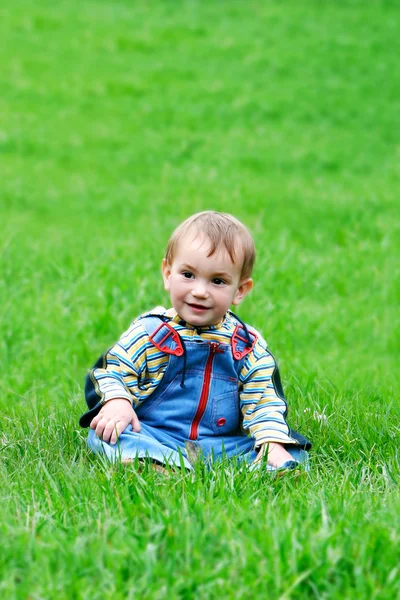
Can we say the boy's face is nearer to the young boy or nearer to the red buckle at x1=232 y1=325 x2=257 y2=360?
the young boy

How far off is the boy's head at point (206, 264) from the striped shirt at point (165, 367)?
0.32 feet

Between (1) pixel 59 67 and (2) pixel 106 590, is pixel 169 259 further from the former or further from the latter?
(1) pixel 59 67

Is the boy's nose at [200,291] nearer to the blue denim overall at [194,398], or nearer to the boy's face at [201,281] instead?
the boy's face at [201,281]

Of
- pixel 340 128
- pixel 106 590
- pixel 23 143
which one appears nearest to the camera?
pixel 106 590

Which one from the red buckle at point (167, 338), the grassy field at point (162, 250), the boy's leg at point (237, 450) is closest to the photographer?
the grassy field at point (162, 250)

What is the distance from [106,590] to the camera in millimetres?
2283

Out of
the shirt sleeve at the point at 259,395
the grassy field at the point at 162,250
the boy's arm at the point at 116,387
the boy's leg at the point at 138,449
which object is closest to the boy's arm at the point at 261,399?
the shirt sleeve at the point at 259,395

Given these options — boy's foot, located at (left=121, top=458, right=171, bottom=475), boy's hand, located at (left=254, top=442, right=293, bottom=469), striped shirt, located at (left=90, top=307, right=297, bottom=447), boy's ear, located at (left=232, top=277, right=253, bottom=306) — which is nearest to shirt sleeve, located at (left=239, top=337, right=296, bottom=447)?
striped shirt, located at (left=90, top=307, right=297, bottom=447)

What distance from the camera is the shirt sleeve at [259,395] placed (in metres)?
3.54

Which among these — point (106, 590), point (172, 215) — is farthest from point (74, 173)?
point (106, 590)

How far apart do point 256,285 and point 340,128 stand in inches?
258

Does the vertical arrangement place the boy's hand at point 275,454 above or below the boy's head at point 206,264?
below

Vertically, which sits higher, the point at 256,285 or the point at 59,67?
the point at 59,67

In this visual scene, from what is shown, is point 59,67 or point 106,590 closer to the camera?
point 106,590
